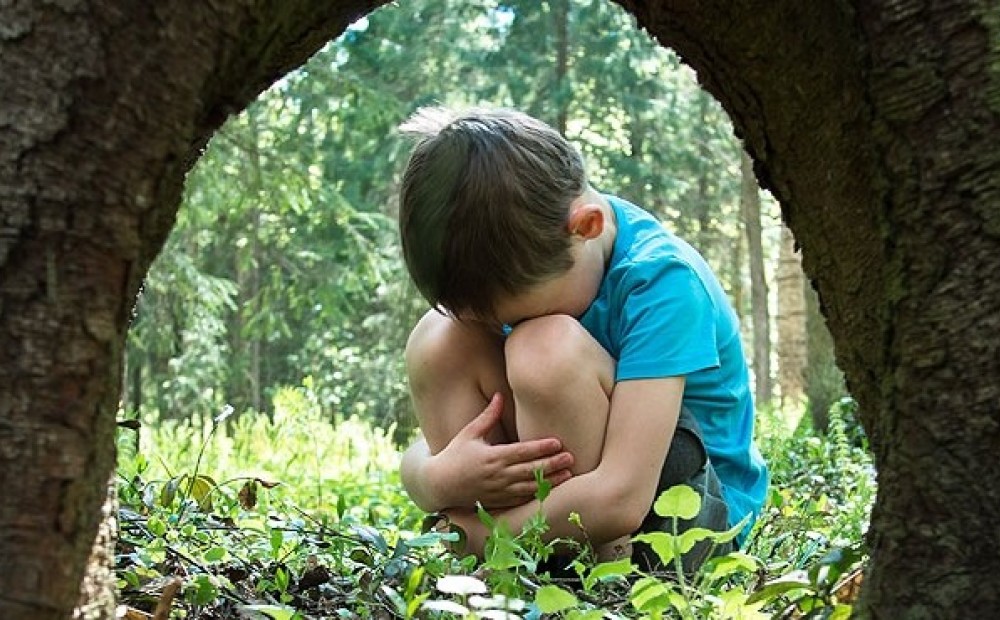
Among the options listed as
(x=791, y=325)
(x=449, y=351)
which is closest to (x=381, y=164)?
(x=791, y=325)

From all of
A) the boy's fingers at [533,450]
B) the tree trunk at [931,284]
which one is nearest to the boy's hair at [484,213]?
the boy's fingers at [533,450]

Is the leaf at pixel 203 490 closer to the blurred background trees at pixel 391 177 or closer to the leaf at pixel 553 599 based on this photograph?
the leaf at pixel 553 599

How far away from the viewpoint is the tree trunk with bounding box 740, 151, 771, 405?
573 inches

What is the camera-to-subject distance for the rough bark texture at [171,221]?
135 centimetres

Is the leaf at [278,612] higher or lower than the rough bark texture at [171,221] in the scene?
lower

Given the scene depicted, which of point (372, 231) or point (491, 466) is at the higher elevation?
point (372, 231)

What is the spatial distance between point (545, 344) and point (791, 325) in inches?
505

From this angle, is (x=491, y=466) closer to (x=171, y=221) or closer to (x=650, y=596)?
(x=650, y=596)

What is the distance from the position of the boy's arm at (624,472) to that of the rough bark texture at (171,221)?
96 cm

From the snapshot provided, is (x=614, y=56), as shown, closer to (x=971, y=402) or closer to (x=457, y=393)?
(x=457, y=393)

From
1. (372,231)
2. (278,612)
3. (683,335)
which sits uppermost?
(372,231)

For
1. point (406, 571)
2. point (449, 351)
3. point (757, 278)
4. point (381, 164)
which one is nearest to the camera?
point (406, 571)

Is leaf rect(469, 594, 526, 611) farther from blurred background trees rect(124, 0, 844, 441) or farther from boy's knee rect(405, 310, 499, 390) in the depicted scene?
blurred background trees rect(124, 0, 844, 441)

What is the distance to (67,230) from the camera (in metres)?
1.36
